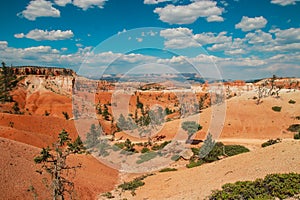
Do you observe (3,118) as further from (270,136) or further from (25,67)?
(25,67)

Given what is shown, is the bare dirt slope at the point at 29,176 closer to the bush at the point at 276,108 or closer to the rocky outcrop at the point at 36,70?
the bush at the point at 276,108

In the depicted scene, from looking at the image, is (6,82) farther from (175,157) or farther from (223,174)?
(223,174)

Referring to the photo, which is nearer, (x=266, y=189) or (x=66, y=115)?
(x=266, y=189)

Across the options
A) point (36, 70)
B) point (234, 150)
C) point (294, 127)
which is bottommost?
point (234, 150)

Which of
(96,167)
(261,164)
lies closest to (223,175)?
(261,164)

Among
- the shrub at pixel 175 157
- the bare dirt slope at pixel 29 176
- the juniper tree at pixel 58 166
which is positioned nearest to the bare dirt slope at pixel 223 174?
the bare dirt slope at pixel 29 176

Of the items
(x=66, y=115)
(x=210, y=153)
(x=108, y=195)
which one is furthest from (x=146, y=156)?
(x=66, y=115)
